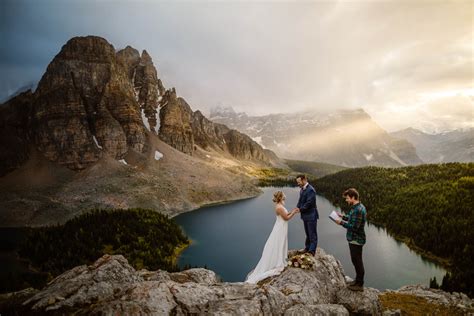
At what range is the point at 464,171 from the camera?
308ft

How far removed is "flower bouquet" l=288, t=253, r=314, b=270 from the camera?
15.4 m

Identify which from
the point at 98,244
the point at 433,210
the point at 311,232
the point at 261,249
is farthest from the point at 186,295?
the point at 433,210

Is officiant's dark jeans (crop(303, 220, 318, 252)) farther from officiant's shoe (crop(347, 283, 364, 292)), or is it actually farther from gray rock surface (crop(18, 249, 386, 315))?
officiant's shoe (crop(347, 283, 364, 292))

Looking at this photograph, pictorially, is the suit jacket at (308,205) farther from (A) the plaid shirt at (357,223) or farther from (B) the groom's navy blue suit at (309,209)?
(A) the plaid shirt at (357,223)

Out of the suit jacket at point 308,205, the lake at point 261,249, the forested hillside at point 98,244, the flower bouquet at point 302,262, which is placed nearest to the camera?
the suit jacket at point 308,205

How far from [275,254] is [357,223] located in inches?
203

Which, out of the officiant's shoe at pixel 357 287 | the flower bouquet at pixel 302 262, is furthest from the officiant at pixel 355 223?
the flower bouquet at pixel 302 262

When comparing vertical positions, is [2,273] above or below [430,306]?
below

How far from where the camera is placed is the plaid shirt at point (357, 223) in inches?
512

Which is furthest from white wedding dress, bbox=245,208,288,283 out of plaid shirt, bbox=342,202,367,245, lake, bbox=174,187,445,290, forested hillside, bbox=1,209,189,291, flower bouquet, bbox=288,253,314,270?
forested hillside, bbox=1,209,189,291

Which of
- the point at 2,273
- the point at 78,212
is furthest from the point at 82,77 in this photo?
the point at 2,273

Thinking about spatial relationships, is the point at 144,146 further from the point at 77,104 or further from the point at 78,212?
the point at 78,212

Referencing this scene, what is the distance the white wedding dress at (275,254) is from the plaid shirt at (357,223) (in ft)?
12.4

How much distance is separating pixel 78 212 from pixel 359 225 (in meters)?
83.0
